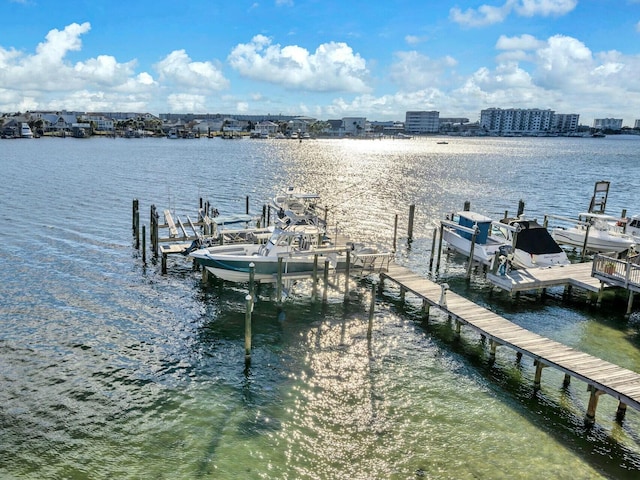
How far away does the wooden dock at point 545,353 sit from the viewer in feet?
49.6

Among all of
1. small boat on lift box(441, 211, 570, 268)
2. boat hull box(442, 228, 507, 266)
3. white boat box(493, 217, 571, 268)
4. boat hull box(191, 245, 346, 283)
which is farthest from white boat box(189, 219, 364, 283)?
white boat box(493, 217, 571, 268)

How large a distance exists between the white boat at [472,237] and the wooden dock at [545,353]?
24.9 ft

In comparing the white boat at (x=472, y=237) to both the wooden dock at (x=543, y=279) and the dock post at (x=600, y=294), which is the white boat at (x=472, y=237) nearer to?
the wooden dock at (x=543, y=279)

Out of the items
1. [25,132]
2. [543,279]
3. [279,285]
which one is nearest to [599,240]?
[543,279]

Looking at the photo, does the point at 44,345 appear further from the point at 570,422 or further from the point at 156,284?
the point at 570,422

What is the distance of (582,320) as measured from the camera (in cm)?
2395

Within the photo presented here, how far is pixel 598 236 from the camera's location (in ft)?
111

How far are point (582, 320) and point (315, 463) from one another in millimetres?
16963

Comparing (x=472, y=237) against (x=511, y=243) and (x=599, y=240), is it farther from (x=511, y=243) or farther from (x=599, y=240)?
(x=599, y=240)

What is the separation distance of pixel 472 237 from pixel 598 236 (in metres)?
11.4

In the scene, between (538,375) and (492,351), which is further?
(492,351)

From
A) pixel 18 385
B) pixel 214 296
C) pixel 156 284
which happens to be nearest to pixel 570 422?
pixel 214 296

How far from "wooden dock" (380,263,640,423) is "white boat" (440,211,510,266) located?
7.60m

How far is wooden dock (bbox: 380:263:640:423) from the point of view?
15133 millimetres
